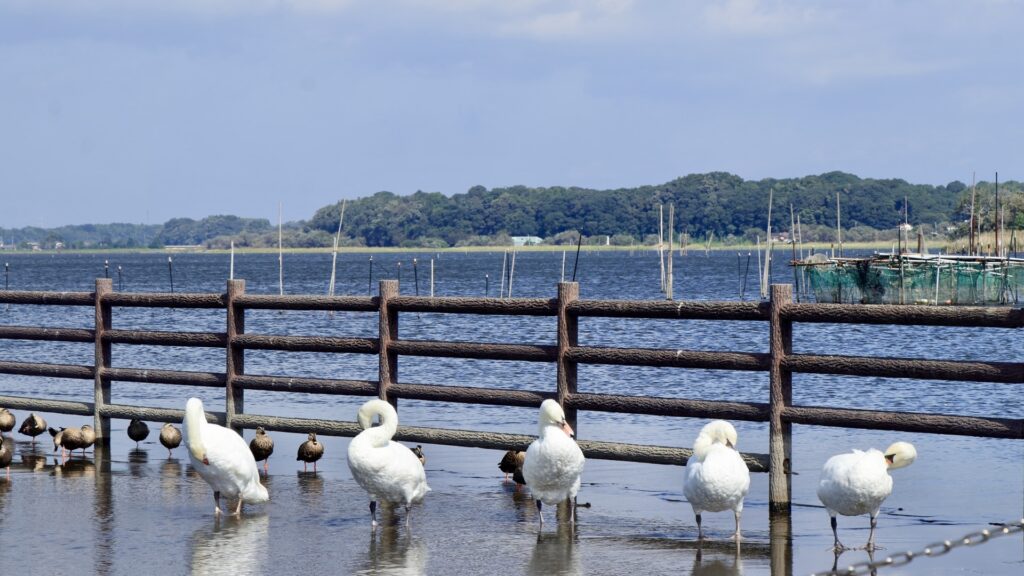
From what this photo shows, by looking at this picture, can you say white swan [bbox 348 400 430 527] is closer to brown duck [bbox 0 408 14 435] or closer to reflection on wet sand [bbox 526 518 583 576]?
reflection on wet sand [bbox 526 518 583 576]

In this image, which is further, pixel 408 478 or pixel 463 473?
pixel 463 473

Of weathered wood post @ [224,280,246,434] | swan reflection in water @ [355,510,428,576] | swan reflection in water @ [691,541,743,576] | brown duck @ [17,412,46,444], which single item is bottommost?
swan reflection in water @ [691,541,743,576]

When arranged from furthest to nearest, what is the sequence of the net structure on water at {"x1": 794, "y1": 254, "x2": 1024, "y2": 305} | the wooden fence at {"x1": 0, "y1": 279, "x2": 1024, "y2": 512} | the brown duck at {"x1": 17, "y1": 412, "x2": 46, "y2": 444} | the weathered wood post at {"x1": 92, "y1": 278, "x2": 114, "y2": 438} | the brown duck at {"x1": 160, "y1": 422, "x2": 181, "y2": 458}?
the net structure on water at {"x1": 794, "y1": 254, "x2": 1024, "y2": 305}, the brown duck at {"x1": 17, "y1": 412, "x2": 46, "y2": 444}, the weathered wood post at {"x1": 92, "y1": 278, "x2": 114, "y2": 438}, the brown duck at {"x1": 160, "y1": 422, "x2": 181, "y2": 458}, the wooden fence at {"x1": 0, "y1": 279, "x2": 1024, "y2": 512}

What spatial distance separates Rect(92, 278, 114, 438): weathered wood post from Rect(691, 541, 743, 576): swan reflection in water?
7.78m

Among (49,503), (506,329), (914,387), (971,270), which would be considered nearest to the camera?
(49,503)

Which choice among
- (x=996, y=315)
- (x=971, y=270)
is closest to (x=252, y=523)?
(x=996, y=315)

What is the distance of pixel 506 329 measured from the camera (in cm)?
4847

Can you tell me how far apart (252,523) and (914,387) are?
19138 millimetres

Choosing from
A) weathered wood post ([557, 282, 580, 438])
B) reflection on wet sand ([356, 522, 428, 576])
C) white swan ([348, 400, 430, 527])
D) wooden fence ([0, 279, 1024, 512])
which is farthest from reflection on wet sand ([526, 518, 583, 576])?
weathered wood post ([557, 282, 580, 438])

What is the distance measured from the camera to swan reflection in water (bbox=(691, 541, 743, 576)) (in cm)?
854

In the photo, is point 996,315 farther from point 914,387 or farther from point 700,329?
point 700,329

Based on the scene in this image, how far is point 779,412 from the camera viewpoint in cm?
1059

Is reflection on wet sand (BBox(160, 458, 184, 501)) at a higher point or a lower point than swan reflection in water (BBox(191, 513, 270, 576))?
lower

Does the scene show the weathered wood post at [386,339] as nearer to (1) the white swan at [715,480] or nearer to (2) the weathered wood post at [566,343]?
(2) the weathered wood post at [566,343]
